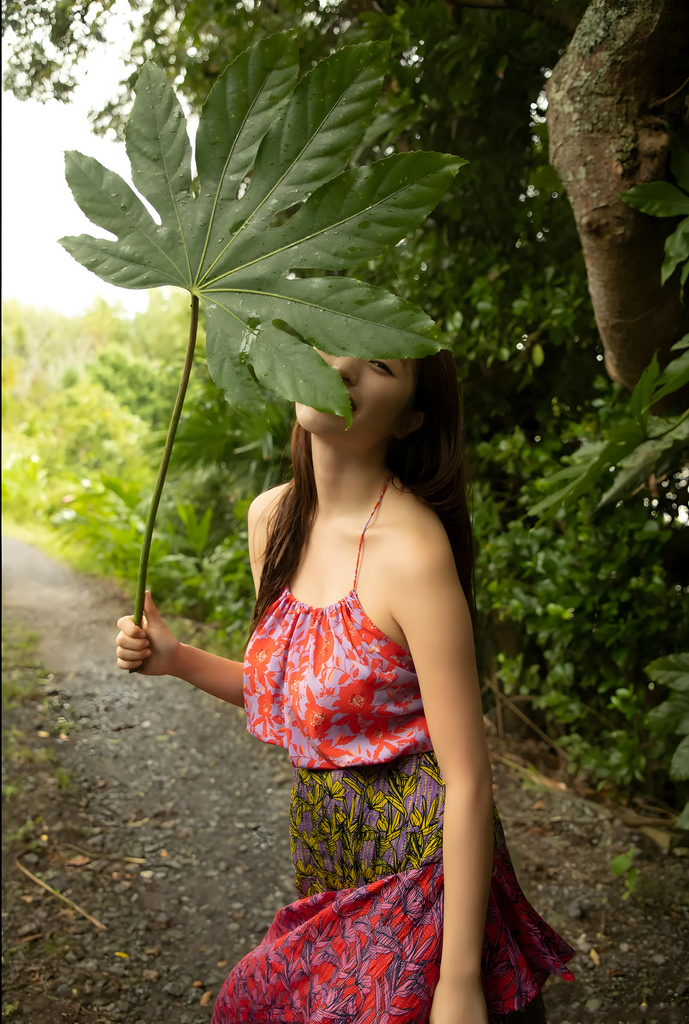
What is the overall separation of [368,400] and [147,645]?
0.39 m

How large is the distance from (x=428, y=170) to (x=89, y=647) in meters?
3.01

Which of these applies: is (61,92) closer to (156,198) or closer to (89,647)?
(156,198)

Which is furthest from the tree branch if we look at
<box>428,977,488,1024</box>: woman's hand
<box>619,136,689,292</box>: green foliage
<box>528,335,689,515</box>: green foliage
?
<box>428,977,488,1024</box>: woman's hand

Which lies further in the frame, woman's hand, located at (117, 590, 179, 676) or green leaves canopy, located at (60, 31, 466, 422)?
woman's hand, located at (117, 590, 179, 676)

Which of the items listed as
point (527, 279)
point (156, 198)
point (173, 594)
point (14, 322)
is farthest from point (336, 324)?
point (14, 322)

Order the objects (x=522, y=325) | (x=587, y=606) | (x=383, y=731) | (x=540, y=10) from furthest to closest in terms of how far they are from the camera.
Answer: (x=522, y=325)
(x=587, y=606)
(x=540, y=10)
(x=383, y=731)

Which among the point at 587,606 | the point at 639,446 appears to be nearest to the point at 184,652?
the point at 639,446

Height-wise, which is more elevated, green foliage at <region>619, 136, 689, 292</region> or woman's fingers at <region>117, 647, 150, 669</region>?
green foliage at <region>619, 136, 689, 292</region>

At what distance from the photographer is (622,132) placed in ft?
3.84

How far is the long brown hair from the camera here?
3.11 feet

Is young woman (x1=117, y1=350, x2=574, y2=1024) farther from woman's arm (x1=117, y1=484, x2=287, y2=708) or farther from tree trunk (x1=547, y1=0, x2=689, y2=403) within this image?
tree trunk (x1=547, y1=0, x2=689, y2=403)

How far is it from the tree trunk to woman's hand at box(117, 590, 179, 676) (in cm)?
88

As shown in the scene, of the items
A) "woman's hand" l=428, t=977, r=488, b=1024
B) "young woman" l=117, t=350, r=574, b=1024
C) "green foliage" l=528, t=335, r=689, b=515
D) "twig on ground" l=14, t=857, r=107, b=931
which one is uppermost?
"green foliage" l=528, t=335, r=689, b=515

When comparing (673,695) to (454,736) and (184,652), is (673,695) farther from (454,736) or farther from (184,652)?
(184,652)
